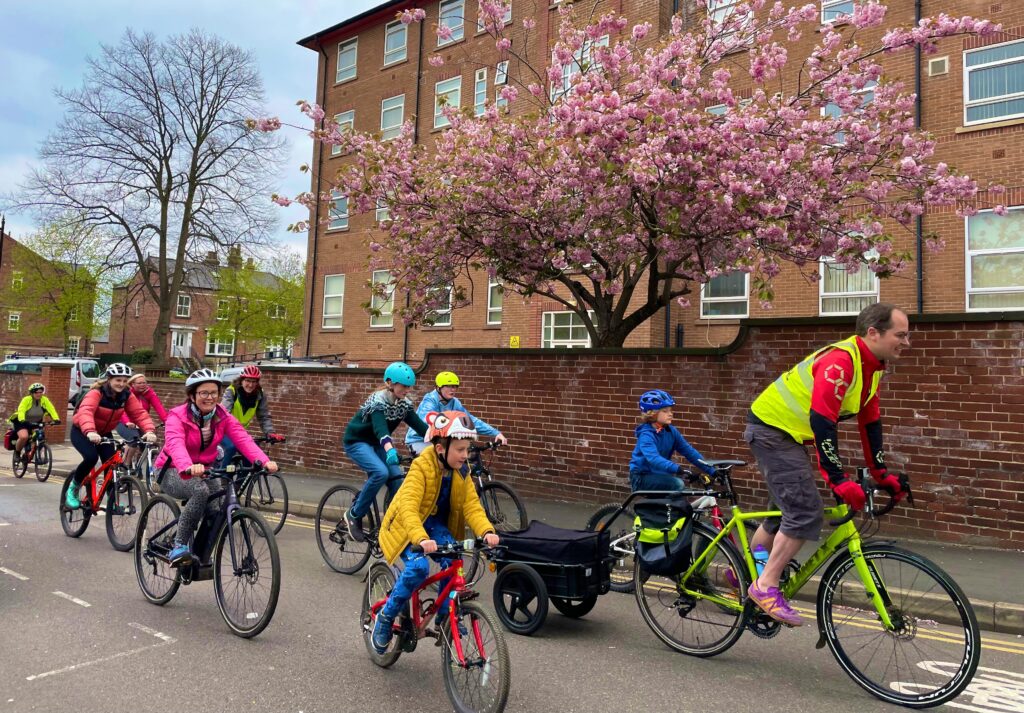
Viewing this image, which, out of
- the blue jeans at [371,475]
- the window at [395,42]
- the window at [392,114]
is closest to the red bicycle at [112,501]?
the blue jeans at [371,475]

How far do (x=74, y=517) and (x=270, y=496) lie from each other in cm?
209

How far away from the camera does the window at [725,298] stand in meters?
17.2

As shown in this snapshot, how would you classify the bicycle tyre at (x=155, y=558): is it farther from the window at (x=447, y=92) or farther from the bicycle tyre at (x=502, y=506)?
the window at (x=447, y=92)

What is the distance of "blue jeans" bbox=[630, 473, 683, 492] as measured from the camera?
5.76 m

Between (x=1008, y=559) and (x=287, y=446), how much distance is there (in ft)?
39.7

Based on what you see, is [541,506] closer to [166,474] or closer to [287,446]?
[166,474]

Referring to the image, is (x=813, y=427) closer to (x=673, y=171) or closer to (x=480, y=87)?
(x=673, y=171)

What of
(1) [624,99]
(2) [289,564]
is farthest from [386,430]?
(1) [624,99]

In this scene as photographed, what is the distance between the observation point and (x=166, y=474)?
5.52 m

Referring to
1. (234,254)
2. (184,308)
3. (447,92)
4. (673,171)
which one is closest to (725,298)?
(673,171)

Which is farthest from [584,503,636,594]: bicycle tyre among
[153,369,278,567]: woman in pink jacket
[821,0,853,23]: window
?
[821,0,853,23]: window

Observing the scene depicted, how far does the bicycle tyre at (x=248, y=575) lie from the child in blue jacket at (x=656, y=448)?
2.82 metres

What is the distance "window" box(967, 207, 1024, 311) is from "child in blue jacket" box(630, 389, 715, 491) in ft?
37.7

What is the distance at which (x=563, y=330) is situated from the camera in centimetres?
2042
